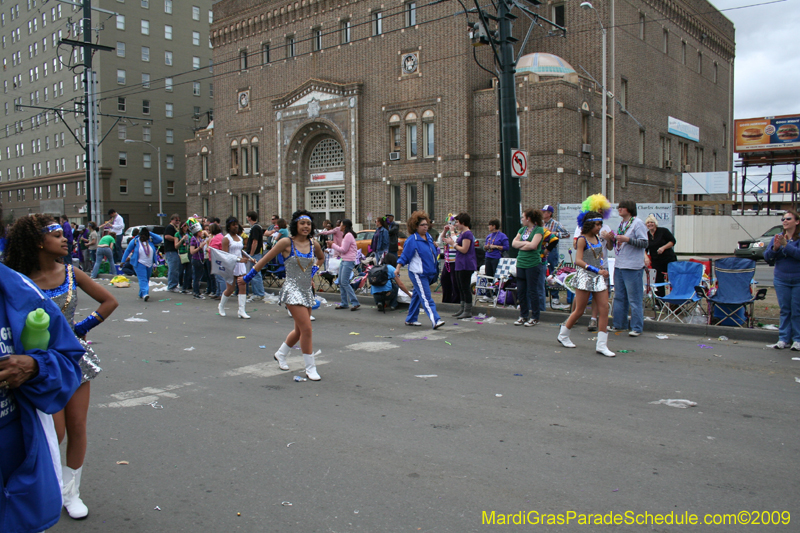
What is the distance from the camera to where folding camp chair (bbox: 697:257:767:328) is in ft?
31.9

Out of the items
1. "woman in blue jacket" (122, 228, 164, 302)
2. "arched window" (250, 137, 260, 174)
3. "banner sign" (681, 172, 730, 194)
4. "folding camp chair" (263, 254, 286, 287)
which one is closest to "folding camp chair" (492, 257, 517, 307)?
"folding camp chair" (263, 254, 286, 287)

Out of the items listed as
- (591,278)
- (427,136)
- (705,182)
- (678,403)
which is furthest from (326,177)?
(678,403)

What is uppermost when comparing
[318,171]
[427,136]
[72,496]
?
[427,136]

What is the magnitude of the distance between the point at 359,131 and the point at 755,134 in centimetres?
2872

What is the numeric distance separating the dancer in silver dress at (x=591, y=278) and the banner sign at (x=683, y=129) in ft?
118

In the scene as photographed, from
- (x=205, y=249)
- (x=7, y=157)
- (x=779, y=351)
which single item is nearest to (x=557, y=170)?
(x=205, y=249)

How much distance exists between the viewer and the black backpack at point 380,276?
1261 cm

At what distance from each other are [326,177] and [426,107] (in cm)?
870

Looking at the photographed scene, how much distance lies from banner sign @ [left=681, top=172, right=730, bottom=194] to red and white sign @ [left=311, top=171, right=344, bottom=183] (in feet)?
67.8

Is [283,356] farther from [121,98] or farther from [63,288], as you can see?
[121,98]

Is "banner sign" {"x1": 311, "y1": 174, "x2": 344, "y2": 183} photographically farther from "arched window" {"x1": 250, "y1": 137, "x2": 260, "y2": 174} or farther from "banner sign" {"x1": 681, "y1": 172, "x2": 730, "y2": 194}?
"banner sign" {"x1": 681, "y1": 172, "x2": 730, "y2": 194}

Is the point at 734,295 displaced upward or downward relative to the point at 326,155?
downward

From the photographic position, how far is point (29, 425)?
239cm

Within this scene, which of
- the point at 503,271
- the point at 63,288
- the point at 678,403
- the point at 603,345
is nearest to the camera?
the point at 63,288
